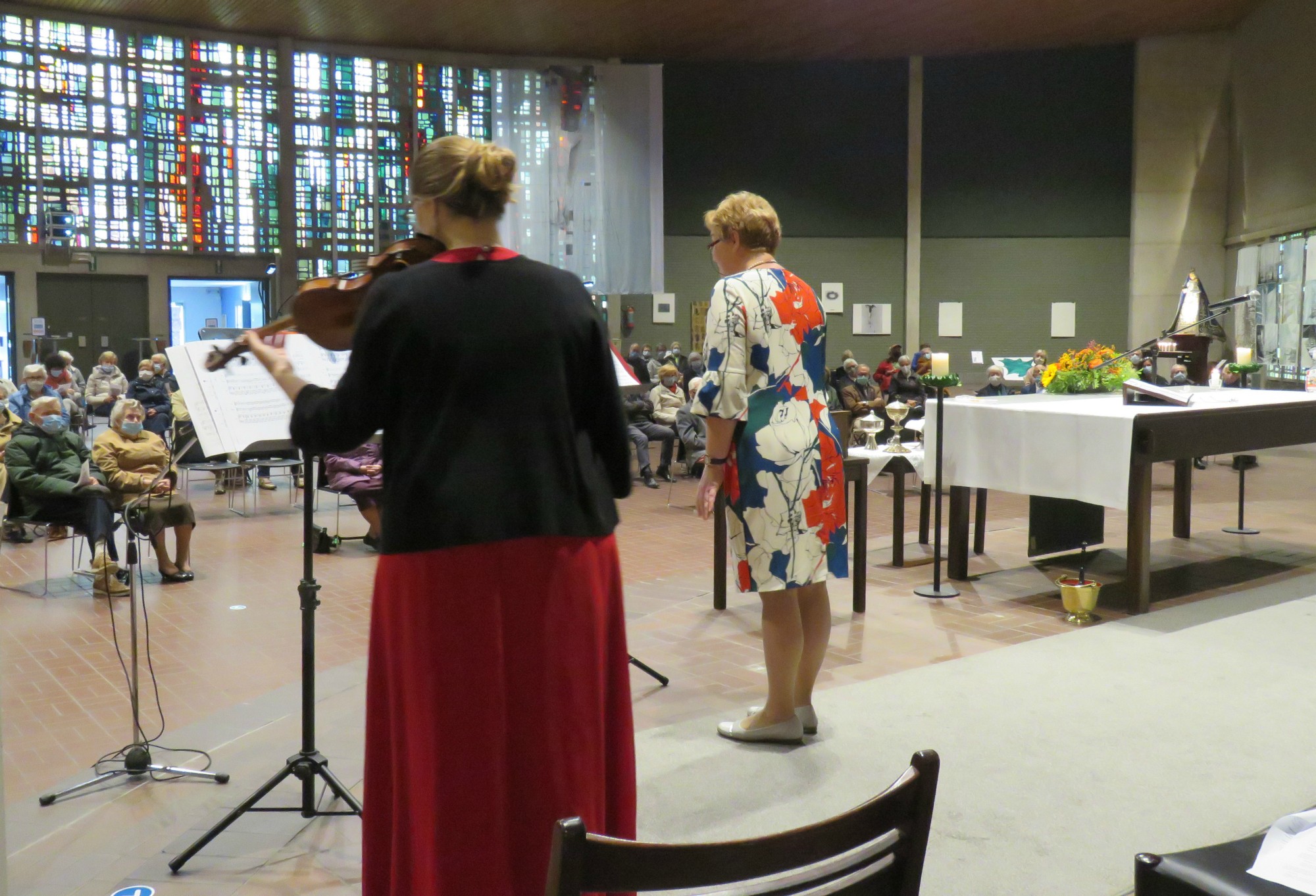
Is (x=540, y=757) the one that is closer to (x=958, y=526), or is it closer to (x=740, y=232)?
(x=740, y=232)

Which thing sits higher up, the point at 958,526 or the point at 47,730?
the point at 958,526

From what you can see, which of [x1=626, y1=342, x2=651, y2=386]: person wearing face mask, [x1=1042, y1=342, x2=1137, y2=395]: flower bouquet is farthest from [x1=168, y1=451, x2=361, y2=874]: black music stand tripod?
[x1=626, y1=342, x2=651, y2=386]: person wearing face mask

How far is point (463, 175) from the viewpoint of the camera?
1.97m

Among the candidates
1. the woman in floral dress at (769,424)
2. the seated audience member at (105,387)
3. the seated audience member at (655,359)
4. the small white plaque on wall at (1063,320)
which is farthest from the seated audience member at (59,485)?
the small white plaque on wall at (1063,320)

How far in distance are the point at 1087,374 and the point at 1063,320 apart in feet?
43.6

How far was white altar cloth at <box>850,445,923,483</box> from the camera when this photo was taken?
6.51m

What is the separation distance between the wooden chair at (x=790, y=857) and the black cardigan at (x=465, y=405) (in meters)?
0.81

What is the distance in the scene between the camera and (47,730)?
165 inches

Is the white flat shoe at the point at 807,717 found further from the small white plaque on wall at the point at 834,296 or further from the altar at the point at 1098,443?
the small white plaque on wall at the point at 834,296

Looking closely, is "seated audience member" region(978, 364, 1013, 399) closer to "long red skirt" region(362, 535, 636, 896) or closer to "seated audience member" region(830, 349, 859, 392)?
"seated audience member" region(830, 349, 859, 392)

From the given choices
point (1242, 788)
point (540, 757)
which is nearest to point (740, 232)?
point (540, 757)

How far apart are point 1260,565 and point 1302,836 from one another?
6033mm

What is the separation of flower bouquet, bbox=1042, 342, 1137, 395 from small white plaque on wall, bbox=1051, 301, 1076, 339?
13.0m

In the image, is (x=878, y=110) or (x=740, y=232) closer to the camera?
(x=740, y=232)
